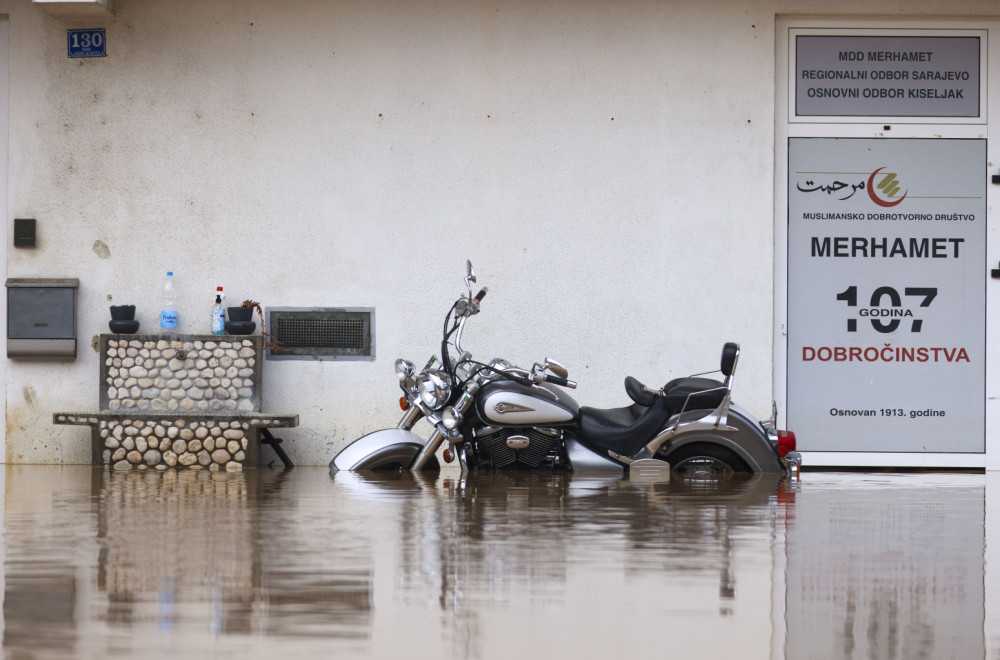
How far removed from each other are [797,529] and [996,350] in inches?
151

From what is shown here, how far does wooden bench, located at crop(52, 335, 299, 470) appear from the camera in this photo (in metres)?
7.36

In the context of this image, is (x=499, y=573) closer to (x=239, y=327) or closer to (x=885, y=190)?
(x=239, y=327)

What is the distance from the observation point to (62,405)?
25.7ft

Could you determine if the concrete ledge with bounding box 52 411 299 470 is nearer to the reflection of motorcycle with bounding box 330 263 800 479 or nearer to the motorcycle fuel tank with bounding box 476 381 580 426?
the reflection of motorcycle with bounding box 330 263 800 479

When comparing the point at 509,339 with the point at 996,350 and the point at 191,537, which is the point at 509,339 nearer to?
the point at 996,350

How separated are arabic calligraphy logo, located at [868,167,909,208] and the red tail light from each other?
2277 millimetres

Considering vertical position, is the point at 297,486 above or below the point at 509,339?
below

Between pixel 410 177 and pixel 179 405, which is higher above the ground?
pixel 410 177

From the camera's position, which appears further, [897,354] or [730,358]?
[897,354]

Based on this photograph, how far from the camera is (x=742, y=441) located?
241 inches

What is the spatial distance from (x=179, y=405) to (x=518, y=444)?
8.34 feet

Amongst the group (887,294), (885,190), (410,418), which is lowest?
(410,418)

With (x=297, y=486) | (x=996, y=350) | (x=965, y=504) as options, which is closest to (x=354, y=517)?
(x=297, y=486)

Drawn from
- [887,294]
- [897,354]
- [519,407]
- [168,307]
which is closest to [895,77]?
[887,294]
